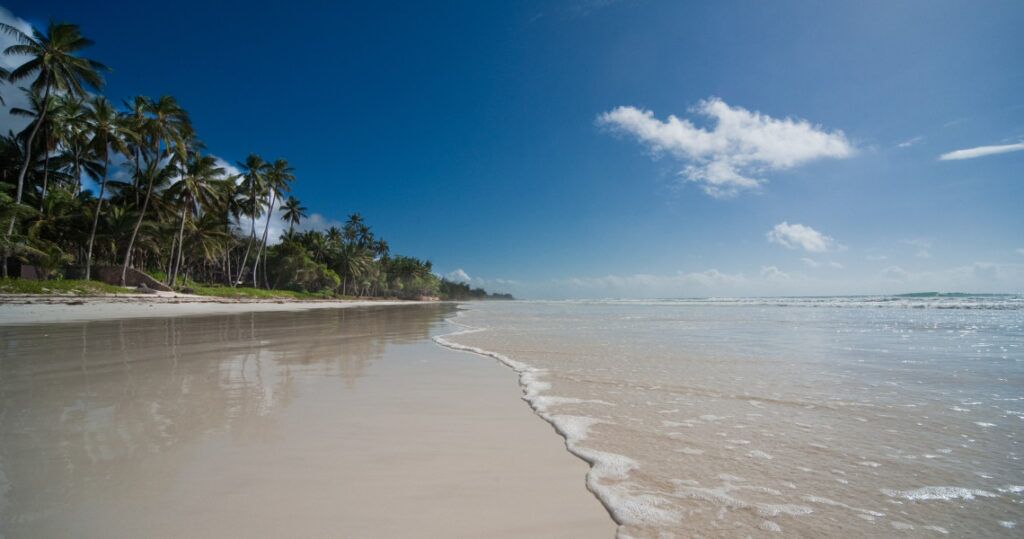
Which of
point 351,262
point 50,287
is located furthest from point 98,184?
point 351,262

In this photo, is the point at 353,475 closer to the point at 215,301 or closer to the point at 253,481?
the point at 253,481

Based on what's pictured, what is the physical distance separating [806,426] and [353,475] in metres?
3.67

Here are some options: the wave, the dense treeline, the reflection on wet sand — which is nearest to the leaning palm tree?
the dense treeline

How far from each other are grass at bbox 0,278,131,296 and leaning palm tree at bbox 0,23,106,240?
6.95 m

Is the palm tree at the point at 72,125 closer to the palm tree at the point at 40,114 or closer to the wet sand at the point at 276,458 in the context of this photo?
the palm tree at the point at 40,114

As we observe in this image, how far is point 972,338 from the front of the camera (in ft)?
33.7

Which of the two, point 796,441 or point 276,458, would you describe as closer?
point 276,458

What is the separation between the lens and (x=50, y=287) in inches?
835

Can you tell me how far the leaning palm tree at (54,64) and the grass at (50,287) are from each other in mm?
6954

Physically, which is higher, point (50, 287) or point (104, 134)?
point (104, 134)

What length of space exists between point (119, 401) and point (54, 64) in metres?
35.6

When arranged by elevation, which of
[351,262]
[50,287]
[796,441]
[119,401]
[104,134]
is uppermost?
[104,134]

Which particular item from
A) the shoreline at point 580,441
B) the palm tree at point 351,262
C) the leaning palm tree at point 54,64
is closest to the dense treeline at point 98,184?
the leaning palm tree at point 54,64

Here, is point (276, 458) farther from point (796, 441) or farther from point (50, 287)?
point (50, 287)
